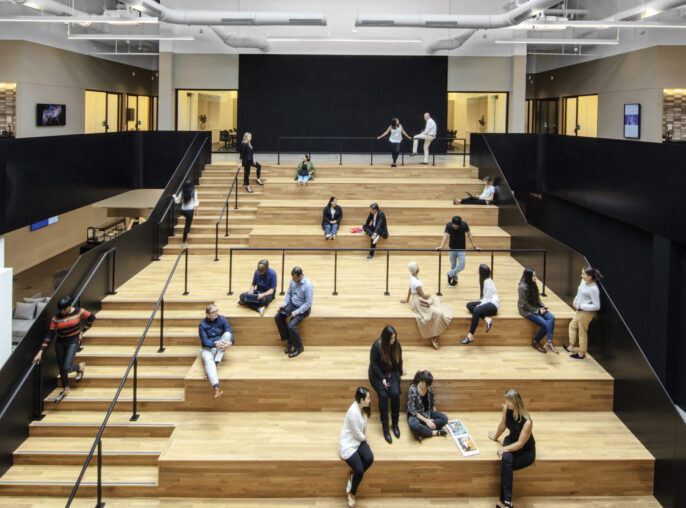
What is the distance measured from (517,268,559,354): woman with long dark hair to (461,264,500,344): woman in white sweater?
1.42ft

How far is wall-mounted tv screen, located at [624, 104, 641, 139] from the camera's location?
19906 mm

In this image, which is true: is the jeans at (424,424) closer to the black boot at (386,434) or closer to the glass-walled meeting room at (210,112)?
the black boot at (386,434)

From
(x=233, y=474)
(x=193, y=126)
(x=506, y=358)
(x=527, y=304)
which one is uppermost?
(x=193, y=126)

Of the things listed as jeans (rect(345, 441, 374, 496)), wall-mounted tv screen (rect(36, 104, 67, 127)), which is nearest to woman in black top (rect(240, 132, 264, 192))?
wall-mounted tv screen (rect(36, 104, 67, 127))

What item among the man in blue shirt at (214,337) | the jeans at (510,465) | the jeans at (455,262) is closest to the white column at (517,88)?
the jeans at (455,262)

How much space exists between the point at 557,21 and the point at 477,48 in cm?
634

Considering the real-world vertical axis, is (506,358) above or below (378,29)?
below

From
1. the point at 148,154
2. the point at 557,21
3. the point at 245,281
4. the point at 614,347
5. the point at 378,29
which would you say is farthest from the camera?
the point at 378,29

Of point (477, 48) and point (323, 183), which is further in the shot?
point (477, 48)

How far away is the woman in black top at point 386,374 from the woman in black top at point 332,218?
245 inches

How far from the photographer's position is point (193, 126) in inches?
969

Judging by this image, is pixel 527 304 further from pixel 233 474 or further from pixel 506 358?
pixel 233 474

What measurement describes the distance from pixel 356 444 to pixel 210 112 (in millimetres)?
19195

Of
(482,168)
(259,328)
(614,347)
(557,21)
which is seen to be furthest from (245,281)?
(557,21)
